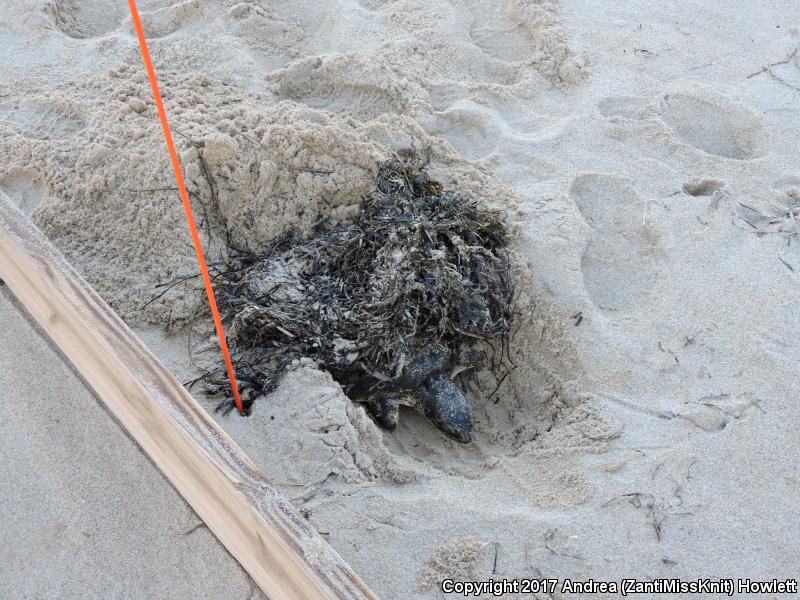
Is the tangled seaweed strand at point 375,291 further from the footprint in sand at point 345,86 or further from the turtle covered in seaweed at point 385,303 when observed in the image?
the footprint in sand at point 345,86

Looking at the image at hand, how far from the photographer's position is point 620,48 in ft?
12.4

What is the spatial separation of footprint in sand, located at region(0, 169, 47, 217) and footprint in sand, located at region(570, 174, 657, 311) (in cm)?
230

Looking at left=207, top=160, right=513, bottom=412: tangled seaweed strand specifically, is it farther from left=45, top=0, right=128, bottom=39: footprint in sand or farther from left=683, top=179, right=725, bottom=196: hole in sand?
left=45, top=0, right=128, bottom=39: footprint in sand

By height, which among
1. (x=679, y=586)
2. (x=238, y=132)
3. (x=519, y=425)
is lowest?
(x=519, y=425)

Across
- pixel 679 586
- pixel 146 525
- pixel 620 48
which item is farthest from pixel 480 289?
pixel 620 48

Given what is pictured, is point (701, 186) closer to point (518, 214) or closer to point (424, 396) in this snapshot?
point (518, 214)

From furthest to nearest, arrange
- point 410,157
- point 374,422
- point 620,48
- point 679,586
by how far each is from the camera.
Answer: point 620,48 < point 410,157 < point 374,422 < point 679,586

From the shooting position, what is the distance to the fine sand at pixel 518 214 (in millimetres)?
1960

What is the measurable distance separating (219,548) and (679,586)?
1.24 metres

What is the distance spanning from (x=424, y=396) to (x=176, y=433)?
0.98 m

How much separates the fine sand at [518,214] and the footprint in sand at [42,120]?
12mm

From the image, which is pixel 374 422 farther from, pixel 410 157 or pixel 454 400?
pixel 410 157

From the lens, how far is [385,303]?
2490mm

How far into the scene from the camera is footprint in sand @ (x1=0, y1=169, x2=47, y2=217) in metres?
2.83
